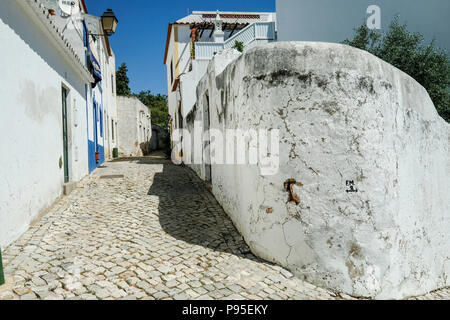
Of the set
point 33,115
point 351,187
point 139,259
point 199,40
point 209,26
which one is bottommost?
point 139,259

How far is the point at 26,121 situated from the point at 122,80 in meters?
25.9

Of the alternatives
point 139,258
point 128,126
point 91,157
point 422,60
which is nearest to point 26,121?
point 139,258

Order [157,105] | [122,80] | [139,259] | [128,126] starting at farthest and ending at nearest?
1. [157,105]
2. [122,80]
3. [128,126]
4. [139,259]

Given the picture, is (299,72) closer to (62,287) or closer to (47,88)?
(62,287)

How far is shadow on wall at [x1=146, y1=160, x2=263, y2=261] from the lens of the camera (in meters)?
4.29

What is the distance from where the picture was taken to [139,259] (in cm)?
369

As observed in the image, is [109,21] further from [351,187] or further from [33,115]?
[351,187]

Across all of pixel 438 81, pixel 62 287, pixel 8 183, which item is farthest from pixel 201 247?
pixel 438 81

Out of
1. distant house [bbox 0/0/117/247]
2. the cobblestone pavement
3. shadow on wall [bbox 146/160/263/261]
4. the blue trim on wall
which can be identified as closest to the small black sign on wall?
the cobblestone pavement

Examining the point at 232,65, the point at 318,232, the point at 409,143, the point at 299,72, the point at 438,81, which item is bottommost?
the point at 318,232

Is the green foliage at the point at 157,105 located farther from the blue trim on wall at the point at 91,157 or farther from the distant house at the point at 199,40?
the blue trim on wall at the point at 91,157

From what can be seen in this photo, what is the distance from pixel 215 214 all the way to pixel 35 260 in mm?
2853

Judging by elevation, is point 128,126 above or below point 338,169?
above

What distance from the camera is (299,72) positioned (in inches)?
136
